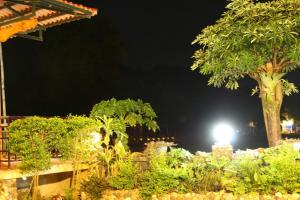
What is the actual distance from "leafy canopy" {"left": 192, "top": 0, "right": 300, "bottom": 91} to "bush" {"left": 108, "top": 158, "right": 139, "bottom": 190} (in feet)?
13.0

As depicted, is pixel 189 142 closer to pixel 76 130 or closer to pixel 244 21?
pixel 244 21

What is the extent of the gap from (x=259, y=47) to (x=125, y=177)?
5.06 meters

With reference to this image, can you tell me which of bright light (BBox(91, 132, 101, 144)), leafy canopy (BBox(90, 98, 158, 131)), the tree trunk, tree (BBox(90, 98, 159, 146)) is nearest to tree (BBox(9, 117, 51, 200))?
bright light (BBox(91, 132, 101, 144))

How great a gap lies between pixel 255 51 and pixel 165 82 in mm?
29044

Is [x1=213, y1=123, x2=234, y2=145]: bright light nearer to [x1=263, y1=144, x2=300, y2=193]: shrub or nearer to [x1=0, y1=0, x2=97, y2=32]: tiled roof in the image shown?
[x1=263, y1=144, x2=300, y2=193]: shrub

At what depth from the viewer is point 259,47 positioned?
40.1ft

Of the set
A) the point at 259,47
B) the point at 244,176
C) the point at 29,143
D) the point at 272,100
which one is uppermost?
the point at 259,47

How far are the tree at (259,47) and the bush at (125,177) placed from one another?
3959mm

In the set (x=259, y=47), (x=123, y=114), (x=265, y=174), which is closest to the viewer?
(x=265, y=174)

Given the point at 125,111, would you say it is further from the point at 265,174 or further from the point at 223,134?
the point at 265,174

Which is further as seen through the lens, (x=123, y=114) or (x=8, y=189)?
(x=123, y=114)

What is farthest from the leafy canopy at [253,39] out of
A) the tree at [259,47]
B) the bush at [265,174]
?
the bush at [265,174]

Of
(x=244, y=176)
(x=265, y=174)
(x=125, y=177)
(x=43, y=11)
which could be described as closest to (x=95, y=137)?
(x=125, y=177)

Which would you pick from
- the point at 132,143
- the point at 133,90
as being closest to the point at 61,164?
the point at 132,143
